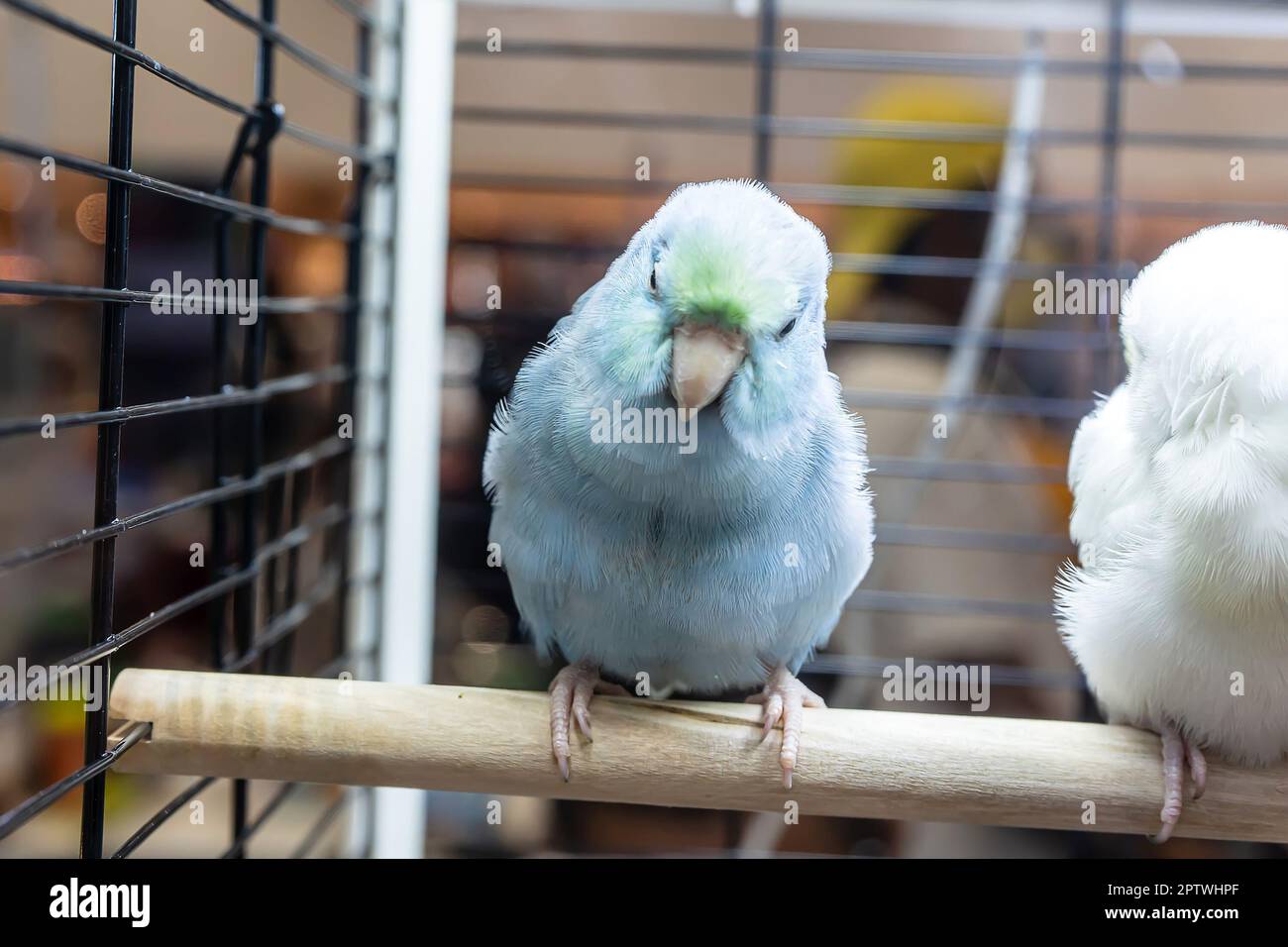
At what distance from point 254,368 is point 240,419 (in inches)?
5.9

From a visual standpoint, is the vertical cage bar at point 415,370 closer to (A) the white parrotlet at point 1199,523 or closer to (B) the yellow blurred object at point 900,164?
(B) the yellow blurred object at point 900,164

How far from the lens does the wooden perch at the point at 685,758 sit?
0.96 m

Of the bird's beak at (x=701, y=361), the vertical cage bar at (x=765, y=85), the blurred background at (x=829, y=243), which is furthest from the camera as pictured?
the blurred background at (x=829, y=243)

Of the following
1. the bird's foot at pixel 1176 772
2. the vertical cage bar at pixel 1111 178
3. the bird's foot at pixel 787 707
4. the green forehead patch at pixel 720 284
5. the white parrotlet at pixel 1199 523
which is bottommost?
the bird's foot at pixel 1176 772

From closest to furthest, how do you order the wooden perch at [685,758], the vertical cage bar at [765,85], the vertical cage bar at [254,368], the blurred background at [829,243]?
the wooden perch at [685,758] → the vertical cage bar at [254,368] → the vertical cage bar at [765,85] → the blurred background at [829,243]

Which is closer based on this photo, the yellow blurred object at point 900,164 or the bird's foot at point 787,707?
the bird's foot at point 787,707

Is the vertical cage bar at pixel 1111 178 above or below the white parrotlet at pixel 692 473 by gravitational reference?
above

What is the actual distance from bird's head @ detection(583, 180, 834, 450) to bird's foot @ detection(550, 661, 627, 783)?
1.07 ft

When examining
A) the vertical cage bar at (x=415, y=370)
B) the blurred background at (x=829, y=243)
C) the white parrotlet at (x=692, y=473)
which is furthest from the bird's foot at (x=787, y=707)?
the vertical cage bar at (x=415, y=370)

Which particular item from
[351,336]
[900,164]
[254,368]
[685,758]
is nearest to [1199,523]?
[685,758]

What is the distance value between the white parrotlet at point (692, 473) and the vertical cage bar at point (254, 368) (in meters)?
0.35

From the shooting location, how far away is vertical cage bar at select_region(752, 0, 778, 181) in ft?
4.64
